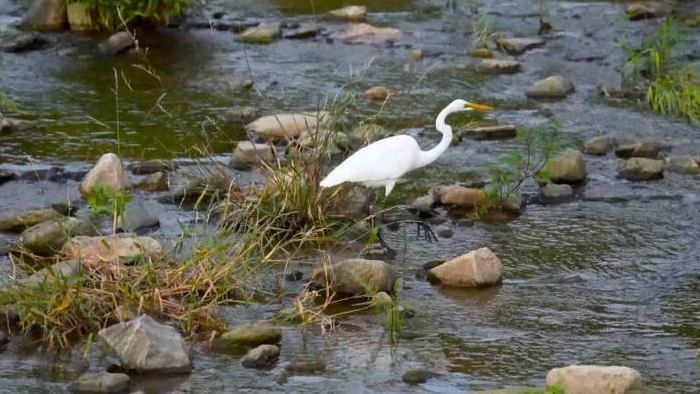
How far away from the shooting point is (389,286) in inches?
253

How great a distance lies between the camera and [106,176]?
7914 millimetres

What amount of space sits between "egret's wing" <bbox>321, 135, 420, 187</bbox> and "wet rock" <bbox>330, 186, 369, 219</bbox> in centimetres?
25

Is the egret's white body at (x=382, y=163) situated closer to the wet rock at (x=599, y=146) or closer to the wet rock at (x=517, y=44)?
the wet rock at (x=599, y=146)

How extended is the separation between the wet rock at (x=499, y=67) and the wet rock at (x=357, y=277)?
467 centimetres

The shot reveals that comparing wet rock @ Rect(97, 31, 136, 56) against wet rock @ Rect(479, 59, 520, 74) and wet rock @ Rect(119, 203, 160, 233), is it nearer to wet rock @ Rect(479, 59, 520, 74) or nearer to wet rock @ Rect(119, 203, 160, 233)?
wet rock @ Rect(479, 59, 520, 74)

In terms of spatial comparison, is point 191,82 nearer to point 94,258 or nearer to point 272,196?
point 272,196

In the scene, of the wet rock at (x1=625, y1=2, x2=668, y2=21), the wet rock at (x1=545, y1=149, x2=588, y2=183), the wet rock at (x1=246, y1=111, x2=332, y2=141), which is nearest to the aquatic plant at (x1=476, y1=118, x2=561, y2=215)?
the wet rock at (x1=545, y1=149, x2=588, y2=183)

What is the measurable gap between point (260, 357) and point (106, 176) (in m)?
2.61

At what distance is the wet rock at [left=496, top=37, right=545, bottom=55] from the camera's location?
11.5m

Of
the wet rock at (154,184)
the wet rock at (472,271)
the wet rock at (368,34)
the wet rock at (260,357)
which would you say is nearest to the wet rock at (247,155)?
the wet rock at (154,184)

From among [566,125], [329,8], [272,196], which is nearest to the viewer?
[272,196]

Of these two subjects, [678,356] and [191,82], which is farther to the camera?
[191,82]

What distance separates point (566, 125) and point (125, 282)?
4199 millimetres

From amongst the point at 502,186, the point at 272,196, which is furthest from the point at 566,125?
the point at 272,196
